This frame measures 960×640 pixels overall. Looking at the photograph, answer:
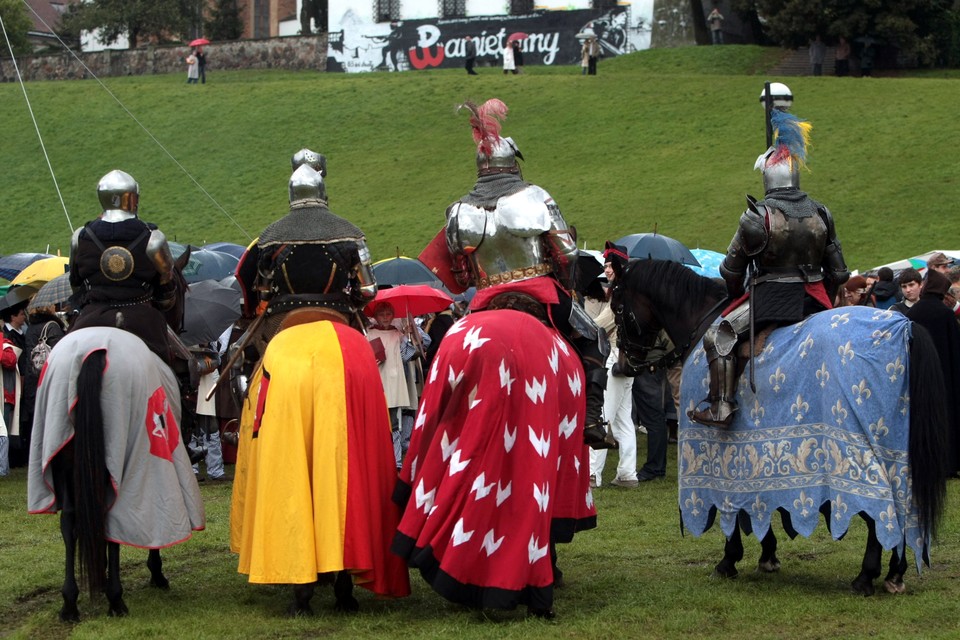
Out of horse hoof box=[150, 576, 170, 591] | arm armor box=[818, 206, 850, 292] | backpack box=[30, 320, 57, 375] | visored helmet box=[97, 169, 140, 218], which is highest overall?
visored helmet box=[97, 169, 140, 218]

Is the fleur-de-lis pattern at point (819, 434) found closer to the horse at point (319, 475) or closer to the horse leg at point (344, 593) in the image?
the horse at point (319, 475)

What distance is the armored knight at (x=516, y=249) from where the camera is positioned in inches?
302

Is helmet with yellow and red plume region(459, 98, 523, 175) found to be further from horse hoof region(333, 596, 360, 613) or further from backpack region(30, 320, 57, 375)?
backpack region(30, 320, 57, 375)

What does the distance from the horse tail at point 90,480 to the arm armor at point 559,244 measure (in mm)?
2639

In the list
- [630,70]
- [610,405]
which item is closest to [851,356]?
[610,405]

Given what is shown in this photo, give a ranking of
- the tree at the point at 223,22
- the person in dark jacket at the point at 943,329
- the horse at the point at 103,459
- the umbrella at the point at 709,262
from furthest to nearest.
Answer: the tree at the point at 223,22
the umbrella at the point at 709,262
the person in dark jacket at the point at 943,329
the horse at the point at 103,459

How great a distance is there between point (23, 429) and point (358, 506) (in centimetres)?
870

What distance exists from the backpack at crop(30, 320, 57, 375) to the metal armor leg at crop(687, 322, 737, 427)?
7678 millimetres

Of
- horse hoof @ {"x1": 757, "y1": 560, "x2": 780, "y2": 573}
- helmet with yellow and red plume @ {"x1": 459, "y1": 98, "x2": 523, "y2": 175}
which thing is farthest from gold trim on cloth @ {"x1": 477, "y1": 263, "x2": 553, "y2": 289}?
horse hoof @ {"x1": 757, "y1": 560, "x2": 780, "y2": 573}

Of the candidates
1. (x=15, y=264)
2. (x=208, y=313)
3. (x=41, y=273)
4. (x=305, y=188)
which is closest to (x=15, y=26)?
(x=15, y=264)

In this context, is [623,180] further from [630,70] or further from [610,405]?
[610,405]

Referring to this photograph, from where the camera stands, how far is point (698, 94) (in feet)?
133

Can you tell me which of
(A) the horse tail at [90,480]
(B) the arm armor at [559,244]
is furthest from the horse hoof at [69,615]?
(B) the arm armor at [559,244]

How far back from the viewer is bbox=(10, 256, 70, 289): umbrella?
51.8 feet
